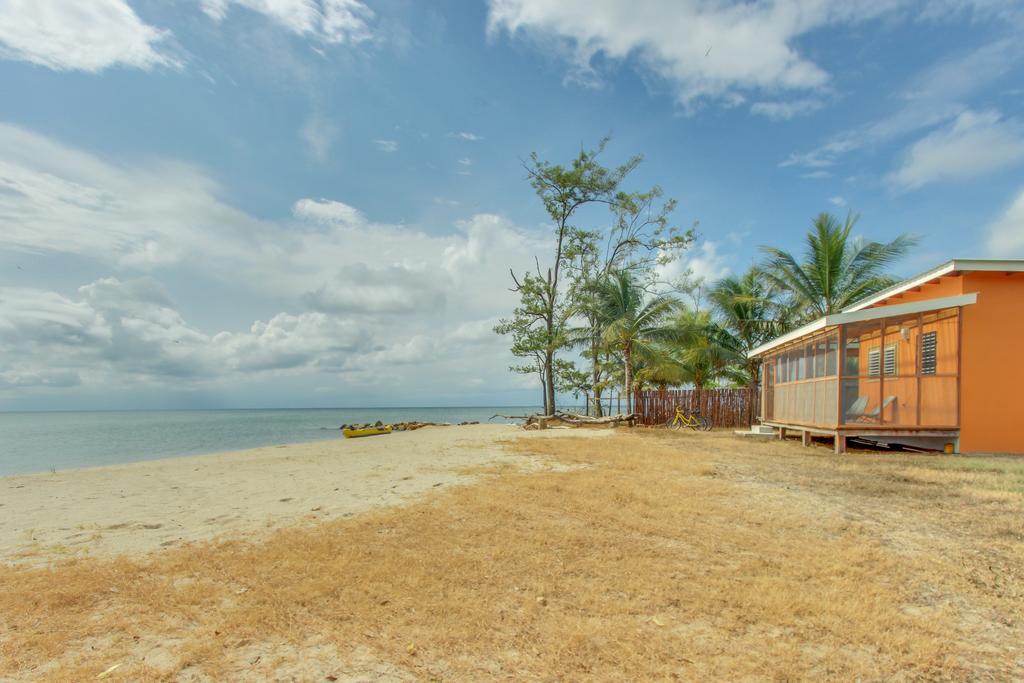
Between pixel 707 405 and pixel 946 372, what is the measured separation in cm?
1069

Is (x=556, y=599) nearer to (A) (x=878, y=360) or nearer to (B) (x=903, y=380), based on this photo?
Answer: (B) (x=903, y=380)

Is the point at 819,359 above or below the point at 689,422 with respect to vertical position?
above

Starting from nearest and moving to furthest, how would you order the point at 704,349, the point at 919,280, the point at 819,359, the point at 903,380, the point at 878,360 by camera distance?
the point at 903,380
the point at 919,280
the point at 819,359
the point at 878,360
the point at 704,349

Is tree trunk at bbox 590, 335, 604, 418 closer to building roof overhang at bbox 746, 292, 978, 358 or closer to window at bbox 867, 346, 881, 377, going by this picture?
window at bbox 867, 346, 881, 377

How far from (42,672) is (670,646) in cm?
313

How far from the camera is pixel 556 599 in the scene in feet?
11.4

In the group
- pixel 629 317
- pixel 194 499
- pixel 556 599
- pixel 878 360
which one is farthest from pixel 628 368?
pixel 556 599

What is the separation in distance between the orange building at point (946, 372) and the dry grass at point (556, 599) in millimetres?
5887

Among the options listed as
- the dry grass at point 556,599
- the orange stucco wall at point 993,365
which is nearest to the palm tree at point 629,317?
the orange stucco wall at point 993,365

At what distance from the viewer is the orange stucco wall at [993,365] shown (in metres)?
11.2

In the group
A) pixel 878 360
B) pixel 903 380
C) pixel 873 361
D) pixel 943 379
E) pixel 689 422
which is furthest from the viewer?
pixel 689 422

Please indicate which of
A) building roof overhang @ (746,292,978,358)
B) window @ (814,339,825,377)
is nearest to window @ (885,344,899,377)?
window @ (814,339,825,377)

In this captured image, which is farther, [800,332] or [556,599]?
[800,332]

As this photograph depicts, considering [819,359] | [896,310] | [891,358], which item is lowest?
[819,359]
